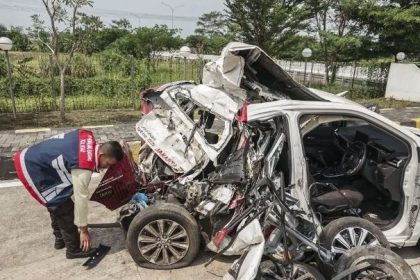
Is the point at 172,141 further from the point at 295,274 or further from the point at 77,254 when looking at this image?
the point at 295,274

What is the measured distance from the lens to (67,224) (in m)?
3.92

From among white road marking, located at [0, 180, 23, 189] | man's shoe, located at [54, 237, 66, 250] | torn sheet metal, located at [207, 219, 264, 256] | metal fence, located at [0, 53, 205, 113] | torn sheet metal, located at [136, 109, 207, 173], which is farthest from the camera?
metal fence, located at [0, 53, 205, 113]

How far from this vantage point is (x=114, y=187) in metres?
4.15

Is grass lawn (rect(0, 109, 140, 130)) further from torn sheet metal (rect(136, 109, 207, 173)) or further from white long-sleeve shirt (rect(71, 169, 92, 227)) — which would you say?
white long-sleeve shirt (rect(71, 169, 92, 227))

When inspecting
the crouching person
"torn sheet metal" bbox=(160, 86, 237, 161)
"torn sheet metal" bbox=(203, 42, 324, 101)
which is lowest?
the crouching person

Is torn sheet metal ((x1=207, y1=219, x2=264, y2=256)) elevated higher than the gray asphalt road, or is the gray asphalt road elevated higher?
torn sheet metal ((x1=207, y1=219, x2=264, y2=256))

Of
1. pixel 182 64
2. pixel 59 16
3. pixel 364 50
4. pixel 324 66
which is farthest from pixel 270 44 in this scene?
pixel 59 16

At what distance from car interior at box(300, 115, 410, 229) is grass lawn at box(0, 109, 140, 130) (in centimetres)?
714

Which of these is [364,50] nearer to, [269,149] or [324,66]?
[324,66]

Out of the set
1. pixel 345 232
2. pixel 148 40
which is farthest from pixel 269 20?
pixel 345 232

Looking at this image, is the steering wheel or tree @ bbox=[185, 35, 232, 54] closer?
the steering wheel

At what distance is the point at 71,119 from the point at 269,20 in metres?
14.5

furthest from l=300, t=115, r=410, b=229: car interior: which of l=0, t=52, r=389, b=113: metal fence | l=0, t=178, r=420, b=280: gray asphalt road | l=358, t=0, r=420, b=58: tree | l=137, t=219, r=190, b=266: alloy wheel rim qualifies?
l=358, t=0, r=420, b=58: tree

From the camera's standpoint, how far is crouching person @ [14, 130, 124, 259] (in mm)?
3594
